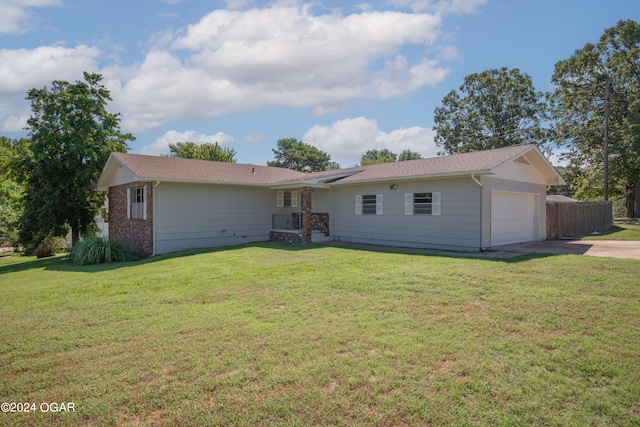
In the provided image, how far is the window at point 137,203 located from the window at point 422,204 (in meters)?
10.2

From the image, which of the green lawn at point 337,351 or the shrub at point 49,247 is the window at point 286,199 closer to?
the green lawn at point 337,351

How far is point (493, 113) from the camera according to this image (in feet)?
127

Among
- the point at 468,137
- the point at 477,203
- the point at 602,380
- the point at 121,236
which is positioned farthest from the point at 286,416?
the point at 468,137

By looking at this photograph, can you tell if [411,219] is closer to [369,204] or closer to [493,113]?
[369,204]

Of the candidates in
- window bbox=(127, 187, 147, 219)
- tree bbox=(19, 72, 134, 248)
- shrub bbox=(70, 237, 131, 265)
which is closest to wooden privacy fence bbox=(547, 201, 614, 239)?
window bbox=(127, 187, 147, 219)

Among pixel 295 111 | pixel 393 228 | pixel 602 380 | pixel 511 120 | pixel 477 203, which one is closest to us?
pixel 602 380

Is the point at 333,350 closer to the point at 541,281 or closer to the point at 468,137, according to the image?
the point at 541,281

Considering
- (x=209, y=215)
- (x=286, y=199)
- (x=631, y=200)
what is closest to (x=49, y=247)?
(x=209, y=215)

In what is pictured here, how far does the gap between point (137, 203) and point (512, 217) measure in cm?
1518

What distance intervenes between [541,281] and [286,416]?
233 inches

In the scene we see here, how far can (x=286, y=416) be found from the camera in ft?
9.80

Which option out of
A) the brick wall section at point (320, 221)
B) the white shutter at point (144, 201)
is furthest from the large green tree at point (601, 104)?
the white shutter at point (144, 201)

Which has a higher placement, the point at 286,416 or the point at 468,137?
the point at 468,137

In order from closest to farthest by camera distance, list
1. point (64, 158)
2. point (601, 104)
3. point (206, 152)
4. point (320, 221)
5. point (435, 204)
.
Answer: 1. point (435, 204)
2. point (320, 221)
3. point (64, 158)
4. point (601, 104)
5. point (206, 152)
